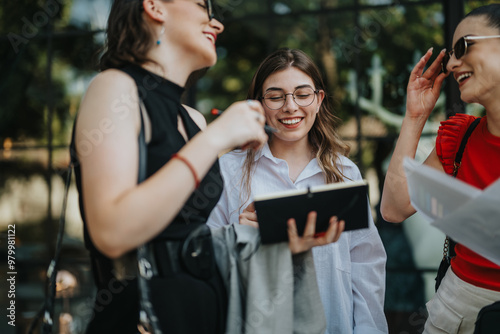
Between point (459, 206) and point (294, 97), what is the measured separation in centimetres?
99

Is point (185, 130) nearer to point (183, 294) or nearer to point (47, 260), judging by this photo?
point (183, 294)

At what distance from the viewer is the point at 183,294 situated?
1214 mm

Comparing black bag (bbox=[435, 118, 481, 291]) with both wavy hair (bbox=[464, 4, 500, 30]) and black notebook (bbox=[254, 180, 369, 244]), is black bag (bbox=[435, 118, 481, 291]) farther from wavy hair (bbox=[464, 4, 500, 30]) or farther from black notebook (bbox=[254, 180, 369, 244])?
A: black notebook (bbox=[254, 180, 369, 244])

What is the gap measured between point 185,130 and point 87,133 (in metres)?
0.30

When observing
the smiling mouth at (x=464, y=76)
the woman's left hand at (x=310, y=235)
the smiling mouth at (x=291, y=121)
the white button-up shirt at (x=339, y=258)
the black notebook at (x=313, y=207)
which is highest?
the smiling mouth at (x=464, y=76)

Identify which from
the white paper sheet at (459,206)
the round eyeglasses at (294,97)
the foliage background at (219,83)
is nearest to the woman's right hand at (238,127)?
the white paper sheet at (459,206)

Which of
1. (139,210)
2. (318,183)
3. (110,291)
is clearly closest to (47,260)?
(318,183)

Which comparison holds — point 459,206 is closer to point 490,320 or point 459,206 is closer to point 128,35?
point 490,320

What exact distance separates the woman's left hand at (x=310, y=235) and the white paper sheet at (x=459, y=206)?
0.71ft

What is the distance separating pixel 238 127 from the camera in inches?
47.5

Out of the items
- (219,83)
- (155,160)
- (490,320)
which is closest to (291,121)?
(155,160)

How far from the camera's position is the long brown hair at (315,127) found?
6.66 feet

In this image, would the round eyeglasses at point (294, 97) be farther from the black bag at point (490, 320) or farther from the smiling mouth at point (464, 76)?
the black bag at point (490, 320)

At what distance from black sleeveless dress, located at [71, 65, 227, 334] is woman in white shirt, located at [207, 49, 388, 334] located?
0.62 m
